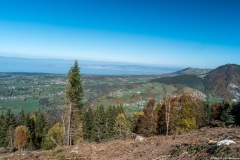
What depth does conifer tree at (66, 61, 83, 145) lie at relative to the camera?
21.9 metres

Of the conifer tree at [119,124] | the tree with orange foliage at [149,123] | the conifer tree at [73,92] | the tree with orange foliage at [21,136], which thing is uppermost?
the conifer tree at [73,92]

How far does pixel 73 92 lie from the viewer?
2183cm

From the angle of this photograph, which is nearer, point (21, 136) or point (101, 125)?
point (21, 136)

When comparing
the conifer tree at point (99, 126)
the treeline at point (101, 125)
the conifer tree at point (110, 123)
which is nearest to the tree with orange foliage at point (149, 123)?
the treeline at point (101, 125)

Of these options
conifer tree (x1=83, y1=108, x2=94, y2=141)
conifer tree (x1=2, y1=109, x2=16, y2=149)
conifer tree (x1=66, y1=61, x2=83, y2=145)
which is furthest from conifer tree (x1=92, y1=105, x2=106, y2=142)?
conifer tree (x1=66, y1=61, x2=83, y2=145)

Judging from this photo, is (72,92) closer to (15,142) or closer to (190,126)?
(190,126)

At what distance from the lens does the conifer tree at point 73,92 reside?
2186 centimetres

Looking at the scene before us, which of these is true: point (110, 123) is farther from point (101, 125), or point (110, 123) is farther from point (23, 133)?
point (23, 133)

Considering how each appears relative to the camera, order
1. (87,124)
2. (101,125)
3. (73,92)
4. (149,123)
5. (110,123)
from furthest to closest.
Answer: (110,123) < (87,124) < (101,125) < (149,123) < (73,92)

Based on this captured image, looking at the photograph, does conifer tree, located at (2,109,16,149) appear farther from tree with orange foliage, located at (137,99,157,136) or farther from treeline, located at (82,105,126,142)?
tree with orange foliage, located at (137,99,157,136)

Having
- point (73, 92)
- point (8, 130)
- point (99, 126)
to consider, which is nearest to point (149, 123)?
point (99, 126)

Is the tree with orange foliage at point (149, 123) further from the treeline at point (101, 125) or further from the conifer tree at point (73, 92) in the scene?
the conifer tree at point (73, 92)

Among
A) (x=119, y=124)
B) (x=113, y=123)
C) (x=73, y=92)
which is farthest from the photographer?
(x=113, y=123)

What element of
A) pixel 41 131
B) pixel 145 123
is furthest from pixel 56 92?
pixel 145 123
